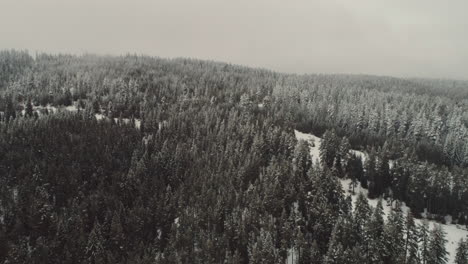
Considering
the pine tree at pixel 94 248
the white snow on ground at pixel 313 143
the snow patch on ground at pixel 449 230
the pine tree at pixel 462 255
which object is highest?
the white snow on ground at pixel 313 143

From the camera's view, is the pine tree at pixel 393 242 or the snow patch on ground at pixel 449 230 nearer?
the pine tree at pixel 393 242

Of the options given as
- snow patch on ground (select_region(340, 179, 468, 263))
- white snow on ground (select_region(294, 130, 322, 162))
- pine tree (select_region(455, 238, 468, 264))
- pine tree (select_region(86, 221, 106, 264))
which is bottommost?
pine tree (select_region(86, 221, 106, 264))

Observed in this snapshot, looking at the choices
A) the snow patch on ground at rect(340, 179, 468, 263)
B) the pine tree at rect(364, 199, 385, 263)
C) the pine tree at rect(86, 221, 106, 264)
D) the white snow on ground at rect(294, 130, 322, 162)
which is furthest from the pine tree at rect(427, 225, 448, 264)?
the pine tree at rect(86, 221, 106, 264)

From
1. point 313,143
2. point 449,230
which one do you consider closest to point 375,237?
point 449,230

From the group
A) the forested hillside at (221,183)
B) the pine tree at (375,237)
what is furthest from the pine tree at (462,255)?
the pine tree at (375,237)

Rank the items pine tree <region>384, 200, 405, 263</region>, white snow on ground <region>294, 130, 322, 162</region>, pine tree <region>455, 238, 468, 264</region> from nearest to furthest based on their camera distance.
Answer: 1. pine tree <region>384, 200, 405, 263</region>
2. pine tree <region>455, 238, 468, 264</region>
3. white snow on ground <region>294, 130, 322, 162</region>

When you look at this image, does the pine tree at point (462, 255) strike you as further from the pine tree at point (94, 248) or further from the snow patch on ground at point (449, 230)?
the pine tree at point (94, 248)

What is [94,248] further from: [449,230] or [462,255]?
[449,230]

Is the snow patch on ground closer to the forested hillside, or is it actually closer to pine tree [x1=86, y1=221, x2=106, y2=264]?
the forested hillside

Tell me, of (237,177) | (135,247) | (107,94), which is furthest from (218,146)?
(107,94)

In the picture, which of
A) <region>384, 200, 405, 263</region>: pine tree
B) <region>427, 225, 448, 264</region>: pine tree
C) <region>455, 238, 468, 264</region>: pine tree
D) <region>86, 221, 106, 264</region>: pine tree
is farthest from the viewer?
<region>455, 238, 468, 264</region>: pine tree
